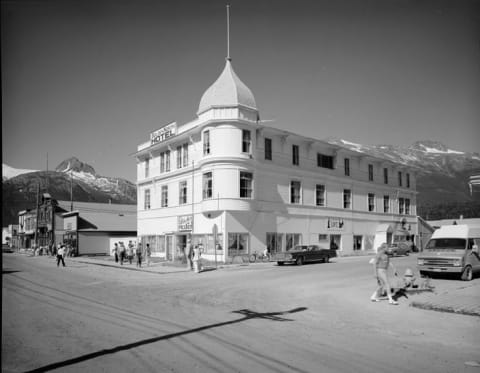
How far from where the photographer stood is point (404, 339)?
848 cm

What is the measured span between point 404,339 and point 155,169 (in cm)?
3783

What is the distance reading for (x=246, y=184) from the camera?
33844mm

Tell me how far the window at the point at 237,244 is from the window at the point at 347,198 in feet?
50.1

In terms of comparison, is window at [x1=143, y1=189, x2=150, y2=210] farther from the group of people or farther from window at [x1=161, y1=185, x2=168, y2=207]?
the group of people

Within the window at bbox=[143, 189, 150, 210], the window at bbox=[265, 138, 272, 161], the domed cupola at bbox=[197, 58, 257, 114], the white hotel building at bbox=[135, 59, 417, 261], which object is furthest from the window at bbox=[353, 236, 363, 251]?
the window at bbox=[143, 189, 150, 210]

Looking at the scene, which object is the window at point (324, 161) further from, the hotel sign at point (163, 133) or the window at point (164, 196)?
the window at point (164, 196)

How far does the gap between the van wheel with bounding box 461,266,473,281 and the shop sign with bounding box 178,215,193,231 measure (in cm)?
2312

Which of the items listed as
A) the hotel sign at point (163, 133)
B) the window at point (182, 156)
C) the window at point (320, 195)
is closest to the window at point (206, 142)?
the window at point (182, 156)

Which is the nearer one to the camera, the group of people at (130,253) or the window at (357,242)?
the group of people at (130,253)

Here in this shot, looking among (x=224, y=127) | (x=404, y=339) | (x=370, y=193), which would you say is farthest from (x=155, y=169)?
(x=404, y=339)

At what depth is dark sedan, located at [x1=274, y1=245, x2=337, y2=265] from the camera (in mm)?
28375

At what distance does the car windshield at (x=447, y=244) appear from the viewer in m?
18.5

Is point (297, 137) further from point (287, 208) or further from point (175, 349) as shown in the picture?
point (175, 349)

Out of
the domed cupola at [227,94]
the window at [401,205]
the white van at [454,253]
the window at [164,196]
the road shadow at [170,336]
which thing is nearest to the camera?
the road shadow at [170,336]
